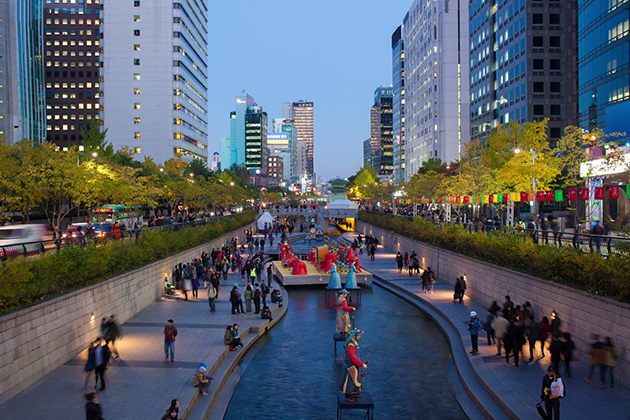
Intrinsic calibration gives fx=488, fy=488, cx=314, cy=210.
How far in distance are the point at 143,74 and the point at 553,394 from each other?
103 meters

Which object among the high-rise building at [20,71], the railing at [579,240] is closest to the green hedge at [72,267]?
the railing at [579,240]

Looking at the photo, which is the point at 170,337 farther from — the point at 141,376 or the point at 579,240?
the point at 579,240

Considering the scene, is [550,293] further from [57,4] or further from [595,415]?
[57,4]

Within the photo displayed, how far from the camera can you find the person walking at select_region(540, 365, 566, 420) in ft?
35.9

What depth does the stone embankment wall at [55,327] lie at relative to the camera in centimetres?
1284

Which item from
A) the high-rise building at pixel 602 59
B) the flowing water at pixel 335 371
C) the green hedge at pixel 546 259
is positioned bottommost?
the flowing water at pixel 335 371

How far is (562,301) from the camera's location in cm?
1655

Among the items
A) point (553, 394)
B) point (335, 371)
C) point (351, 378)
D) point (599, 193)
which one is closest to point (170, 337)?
point (335, 371)

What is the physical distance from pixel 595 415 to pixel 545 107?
223ft

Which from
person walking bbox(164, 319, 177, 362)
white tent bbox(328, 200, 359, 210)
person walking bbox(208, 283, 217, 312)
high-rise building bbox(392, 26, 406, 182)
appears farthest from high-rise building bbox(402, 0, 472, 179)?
person walking bbox(164, 319, 177, 362)

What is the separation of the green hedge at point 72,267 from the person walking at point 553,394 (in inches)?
548

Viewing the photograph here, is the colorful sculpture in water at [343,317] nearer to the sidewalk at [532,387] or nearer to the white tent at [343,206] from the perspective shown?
the sidewalk at [532,387]

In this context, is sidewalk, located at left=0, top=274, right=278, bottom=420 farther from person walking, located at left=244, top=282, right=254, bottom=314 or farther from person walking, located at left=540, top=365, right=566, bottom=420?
person walking, located at left=540, top=365, right=566, bottom=420

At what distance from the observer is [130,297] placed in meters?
22.2
